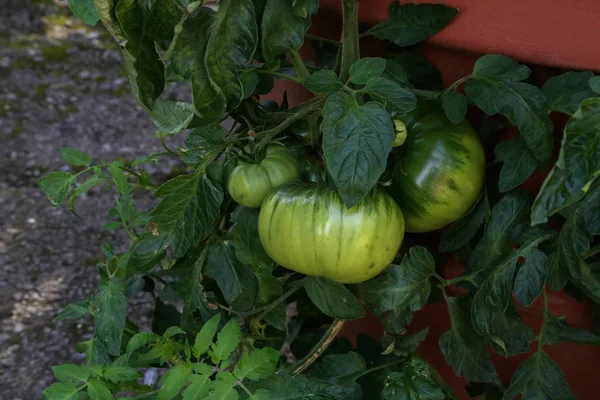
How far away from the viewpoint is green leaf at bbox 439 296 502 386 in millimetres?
860

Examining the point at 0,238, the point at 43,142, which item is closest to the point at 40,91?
the point at 43,142

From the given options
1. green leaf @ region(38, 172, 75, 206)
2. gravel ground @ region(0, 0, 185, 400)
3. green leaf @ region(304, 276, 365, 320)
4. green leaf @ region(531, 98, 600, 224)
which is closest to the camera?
green leaf @ region(531, 98, 600, 224)

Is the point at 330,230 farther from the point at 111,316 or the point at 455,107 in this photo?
the point at 111,316

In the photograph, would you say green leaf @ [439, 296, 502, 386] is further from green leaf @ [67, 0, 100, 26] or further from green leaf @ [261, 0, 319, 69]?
green leaf @ [67, 0, 100, 26]

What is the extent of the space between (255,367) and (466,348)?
0.29m

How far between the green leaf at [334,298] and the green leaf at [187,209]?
175mm

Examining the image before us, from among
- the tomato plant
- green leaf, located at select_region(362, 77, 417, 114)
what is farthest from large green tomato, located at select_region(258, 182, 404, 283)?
green leaf, located at select_region(362, 77, 417, 114)

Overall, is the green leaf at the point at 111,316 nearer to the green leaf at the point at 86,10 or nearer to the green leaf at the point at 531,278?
the green leaf at the point at 86,10

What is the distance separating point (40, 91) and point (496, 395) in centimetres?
217

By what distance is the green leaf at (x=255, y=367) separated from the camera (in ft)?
2.55

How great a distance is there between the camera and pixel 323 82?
77cm

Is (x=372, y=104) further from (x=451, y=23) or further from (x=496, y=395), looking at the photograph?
(x=496, y=395)

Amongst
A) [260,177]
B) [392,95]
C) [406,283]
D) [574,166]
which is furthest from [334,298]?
[574,166]

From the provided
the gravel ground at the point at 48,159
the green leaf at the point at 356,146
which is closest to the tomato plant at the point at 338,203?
the green leaf at the point at 356,146
